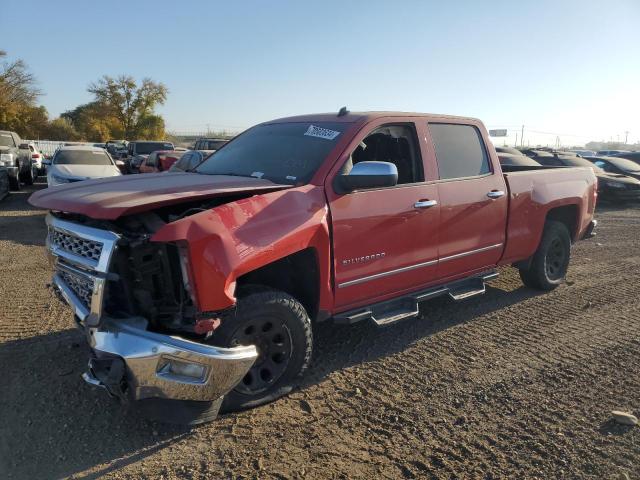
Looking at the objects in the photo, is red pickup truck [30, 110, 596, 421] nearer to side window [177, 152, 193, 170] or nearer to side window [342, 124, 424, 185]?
side window [342, 124, 424, 185]

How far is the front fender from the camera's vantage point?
9.43ft

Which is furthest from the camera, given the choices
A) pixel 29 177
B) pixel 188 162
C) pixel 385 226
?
pixel 29 177

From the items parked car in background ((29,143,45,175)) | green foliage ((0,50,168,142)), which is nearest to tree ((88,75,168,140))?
green foliage ((0,50,168,142))

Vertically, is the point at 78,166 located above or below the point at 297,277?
above

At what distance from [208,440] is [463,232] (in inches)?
A: 115

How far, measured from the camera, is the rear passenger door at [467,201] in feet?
15.1

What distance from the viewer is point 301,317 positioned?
3.49m

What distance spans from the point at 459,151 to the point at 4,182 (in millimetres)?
13759

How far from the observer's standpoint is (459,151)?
16.2 ft

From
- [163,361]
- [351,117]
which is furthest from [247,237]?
[351,117]

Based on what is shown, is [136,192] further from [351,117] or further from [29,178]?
[29,178]

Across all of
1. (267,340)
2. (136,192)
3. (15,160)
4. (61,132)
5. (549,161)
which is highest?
(61,132)

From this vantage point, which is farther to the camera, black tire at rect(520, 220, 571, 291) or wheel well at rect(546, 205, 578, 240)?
wheel well at rect(546, 205, 578, 240)

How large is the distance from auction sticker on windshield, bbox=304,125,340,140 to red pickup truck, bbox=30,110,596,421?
2 centimetres
